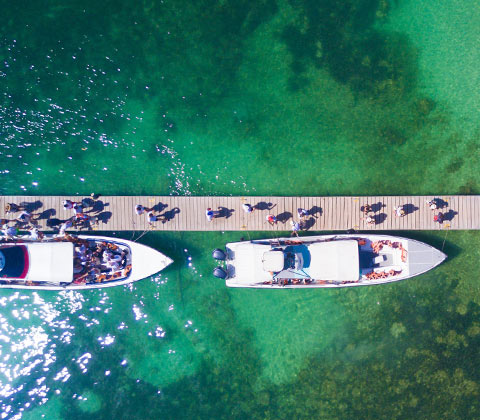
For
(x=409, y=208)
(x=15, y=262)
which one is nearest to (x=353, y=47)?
(x=409, y=208)

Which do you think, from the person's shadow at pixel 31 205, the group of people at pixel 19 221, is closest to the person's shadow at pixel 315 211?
the group of people at pixel 19 221

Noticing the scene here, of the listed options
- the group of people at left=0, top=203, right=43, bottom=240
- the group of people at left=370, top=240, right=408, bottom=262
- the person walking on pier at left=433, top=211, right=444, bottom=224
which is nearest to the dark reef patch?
the person walking on pier at left=433, top=211, right=444, bottom=224

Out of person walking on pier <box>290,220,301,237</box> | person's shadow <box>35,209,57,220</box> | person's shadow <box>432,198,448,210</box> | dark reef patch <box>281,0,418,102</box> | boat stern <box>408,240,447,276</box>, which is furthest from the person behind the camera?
dark reef patch <box>281,0,418,102</box>

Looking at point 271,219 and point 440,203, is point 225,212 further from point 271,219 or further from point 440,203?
point 440,203

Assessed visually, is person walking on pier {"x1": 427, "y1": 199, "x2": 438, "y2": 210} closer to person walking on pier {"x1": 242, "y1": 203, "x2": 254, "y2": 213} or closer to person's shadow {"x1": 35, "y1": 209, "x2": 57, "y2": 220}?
person walking on pier {"x1": 242, "y1": 203, "x2": 254, "y2": 213}

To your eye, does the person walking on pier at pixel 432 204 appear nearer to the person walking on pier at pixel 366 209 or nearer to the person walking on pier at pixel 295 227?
the person walking on pier at pixel 366 209

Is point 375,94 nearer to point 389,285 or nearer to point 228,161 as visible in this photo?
point 228,161

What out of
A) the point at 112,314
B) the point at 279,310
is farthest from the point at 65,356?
the point at 279,310

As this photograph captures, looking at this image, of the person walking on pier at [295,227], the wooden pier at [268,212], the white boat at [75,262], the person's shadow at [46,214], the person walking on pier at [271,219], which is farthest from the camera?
the wooden pier at [268,212]
